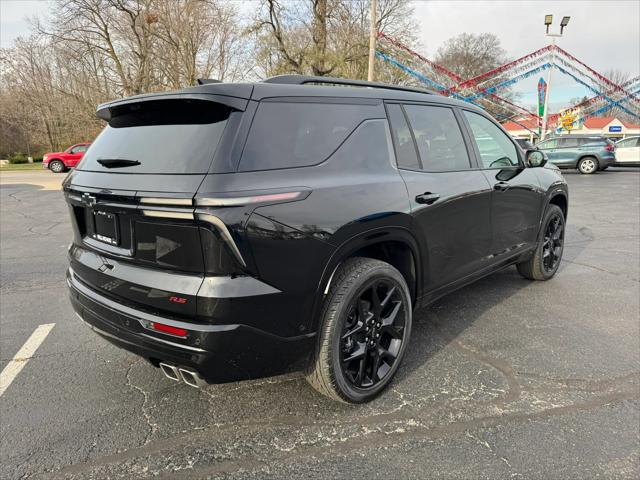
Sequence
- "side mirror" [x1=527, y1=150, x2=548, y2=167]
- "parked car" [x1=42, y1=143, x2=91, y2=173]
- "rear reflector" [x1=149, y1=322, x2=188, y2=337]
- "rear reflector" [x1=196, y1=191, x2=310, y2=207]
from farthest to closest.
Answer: "parked car" [x1=42, y1=143, x2=91, y2=173], "side mirror" [x1=527, y1=150, x2=548, y2=167], "rear reflector" [x1=149, y1=322, x2=188, y2=337], "rear reflector" [x1=196, y1=191, x2=310, y2=207]

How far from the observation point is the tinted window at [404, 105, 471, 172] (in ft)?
9.97

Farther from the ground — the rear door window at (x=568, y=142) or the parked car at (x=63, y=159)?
the rear door window at (x=568, y=142)

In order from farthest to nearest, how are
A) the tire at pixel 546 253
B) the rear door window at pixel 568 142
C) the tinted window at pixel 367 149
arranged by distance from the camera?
the rear door window at pixel 568 142
the tire at pixel 546 253
the tinted window at pixel 367 149

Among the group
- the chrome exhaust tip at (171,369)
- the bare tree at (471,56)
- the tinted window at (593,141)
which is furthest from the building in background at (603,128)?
the chrome exhaust tip at (171,369)

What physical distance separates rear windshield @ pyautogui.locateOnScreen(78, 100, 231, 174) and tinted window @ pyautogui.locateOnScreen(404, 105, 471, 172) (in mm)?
1484

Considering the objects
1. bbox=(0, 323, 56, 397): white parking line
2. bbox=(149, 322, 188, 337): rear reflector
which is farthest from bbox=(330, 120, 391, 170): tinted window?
bbox=(0, 323, 56, 397): white parking line

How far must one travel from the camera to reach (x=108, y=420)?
8.06 ft

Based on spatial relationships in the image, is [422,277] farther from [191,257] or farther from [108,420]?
[108,420]

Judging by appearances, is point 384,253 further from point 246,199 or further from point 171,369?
point 171,369

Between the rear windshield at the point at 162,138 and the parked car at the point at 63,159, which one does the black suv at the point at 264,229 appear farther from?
the parked car at the point at 63,159

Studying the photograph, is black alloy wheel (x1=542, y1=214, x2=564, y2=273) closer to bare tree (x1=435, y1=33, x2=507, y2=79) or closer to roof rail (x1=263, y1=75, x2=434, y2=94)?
roof rail (x1=263, y1=75, x2=434, y2=94)

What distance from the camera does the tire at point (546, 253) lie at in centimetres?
456

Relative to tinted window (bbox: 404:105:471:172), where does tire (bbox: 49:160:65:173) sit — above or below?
below

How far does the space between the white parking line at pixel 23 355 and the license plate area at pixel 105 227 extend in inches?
51.3
